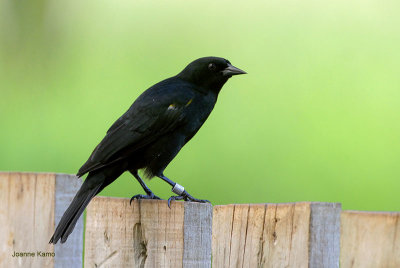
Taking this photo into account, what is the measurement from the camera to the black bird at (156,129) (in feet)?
12.0

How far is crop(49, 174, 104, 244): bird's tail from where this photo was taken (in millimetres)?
3033

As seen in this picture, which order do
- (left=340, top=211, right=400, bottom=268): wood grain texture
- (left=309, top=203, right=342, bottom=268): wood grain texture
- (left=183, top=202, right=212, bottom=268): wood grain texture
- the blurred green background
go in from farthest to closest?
the blurred green background < (left=183, top=202, right=212, bottom=268): wood grain texture < (left=309, top=203, right=342, bottom=268): wood grain texture < (left=340, top=211, right=400, bottom=268): wood grain texture

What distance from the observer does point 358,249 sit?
95.7 inches

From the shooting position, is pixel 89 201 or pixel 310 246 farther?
pixel 89 201

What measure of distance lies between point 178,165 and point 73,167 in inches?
32.4

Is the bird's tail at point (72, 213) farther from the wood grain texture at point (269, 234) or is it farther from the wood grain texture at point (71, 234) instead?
the wood grain texture at point (269, 234)

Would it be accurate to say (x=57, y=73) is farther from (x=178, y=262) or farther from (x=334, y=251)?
(x=334, y=251)

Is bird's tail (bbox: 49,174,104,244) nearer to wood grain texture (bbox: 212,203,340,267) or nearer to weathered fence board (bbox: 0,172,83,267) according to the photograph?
weathered fence board (bbox: 0,172,83,267)

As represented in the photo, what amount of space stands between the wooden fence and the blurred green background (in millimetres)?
2181

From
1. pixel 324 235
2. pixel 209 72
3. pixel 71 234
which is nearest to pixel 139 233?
pixel 71 234

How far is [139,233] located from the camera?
3061mm

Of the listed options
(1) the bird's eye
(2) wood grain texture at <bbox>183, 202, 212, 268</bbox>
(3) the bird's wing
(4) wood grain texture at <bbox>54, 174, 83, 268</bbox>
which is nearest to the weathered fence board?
(4) wood grain texture at <bbox>54, 174, 83, 268</bbox>

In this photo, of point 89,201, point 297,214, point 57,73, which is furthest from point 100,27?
point 297,214

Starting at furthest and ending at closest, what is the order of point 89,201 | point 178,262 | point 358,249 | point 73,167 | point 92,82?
1. point 92,82
2. point 73,167
3. point 89,201
4. point 178,262
5. point 358,249
